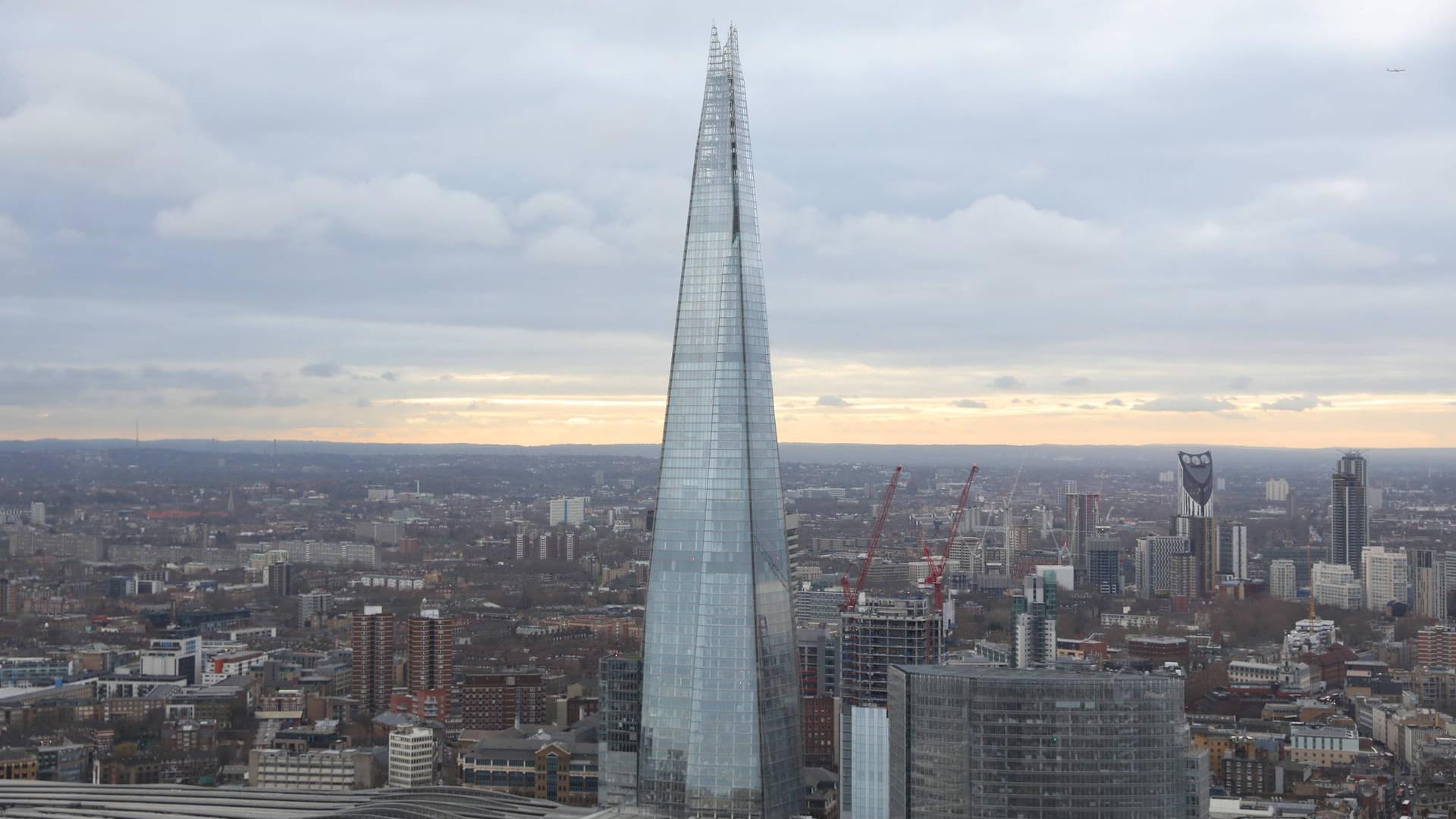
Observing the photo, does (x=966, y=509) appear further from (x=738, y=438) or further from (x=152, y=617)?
(x=738, y=438)

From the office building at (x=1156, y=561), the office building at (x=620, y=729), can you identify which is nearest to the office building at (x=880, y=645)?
the office building at (x=620, y=729)

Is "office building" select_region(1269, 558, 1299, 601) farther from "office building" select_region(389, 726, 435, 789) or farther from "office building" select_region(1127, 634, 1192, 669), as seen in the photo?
"office building" select_region(389, 726, 435, 789)

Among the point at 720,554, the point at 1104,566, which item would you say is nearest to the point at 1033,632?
the point at 720,554

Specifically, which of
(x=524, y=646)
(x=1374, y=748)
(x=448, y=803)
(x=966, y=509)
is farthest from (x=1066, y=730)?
(x=966, y=509)

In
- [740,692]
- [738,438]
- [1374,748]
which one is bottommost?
[1374,748]

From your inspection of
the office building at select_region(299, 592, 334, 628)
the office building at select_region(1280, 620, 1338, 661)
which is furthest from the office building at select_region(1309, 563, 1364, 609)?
the office building at select_region(299, 592, 334, 628)

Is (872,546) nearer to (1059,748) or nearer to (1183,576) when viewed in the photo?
(1183,576)
